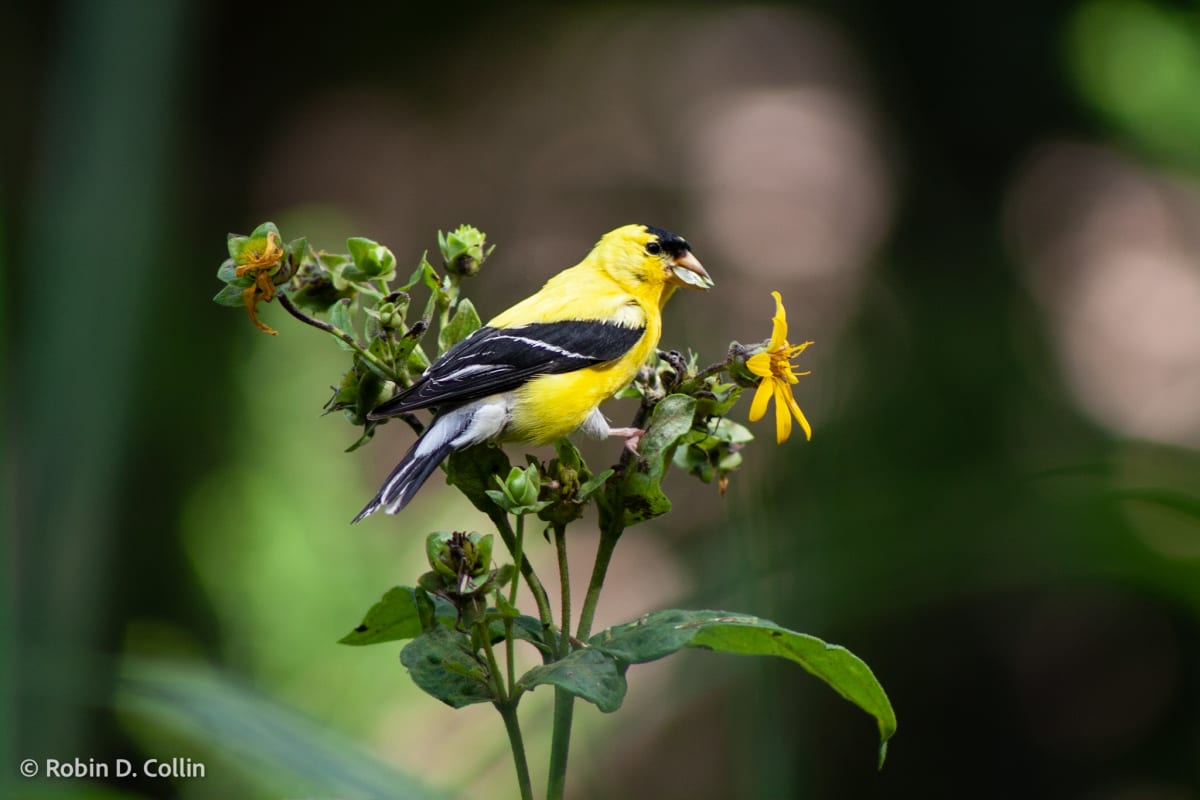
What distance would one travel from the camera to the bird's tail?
1077 mm

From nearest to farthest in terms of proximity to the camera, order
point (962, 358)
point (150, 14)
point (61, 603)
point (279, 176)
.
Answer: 1. point (61, 603)
2. point (150, 14)
3. point (962, 358)
4. point (279, 176)

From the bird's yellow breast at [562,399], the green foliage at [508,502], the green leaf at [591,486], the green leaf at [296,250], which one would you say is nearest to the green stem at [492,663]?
the green foliage at [508,502]

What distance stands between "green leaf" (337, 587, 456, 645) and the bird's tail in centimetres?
13

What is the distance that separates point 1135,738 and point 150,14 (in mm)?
2691

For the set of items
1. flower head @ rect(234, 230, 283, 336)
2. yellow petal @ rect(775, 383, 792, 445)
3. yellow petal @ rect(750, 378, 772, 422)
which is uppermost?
flower head @ rect(234, 230, 283, 336)

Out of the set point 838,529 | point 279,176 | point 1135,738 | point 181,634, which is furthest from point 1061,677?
point 279,176

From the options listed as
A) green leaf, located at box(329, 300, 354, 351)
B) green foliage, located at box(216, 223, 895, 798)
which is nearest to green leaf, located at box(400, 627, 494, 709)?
green foliage, located at box(216, 223, 895, 798)

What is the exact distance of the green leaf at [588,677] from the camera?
0.72m

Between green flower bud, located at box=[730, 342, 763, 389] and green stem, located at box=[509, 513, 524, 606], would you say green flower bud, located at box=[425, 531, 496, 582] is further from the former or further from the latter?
green flower bud, located at box=[730, 342, 763, 389]

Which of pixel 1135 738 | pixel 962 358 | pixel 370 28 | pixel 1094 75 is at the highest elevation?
pixel 1094 75

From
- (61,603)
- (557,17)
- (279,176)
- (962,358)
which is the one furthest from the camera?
(557,17)

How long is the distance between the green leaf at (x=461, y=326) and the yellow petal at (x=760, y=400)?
0.24 m

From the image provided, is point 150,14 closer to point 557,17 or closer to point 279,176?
point 279,176

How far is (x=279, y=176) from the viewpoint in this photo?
4.05 meters
